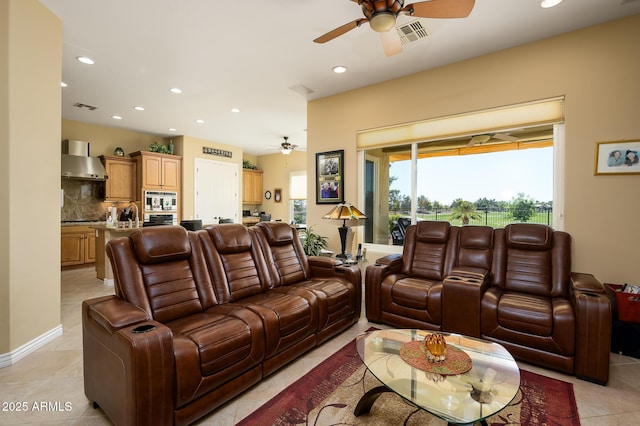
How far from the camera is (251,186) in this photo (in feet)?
29.3

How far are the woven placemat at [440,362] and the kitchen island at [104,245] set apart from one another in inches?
178

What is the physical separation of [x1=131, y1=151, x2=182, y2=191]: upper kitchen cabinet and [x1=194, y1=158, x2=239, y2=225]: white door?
47cm

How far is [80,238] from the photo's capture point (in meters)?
5.74

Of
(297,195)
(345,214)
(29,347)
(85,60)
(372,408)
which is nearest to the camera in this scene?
(372,408)

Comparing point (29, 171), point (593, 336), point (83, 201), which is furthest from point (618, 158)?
point (83, 201)

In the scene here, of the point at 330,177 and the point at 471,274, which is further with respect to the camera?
the point at 330,177

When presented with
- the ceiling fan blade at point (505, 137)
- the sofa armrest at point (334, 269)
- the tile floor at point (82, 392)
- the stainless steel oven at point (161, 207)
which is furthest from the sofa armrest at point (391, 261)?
the stainless steel oven at point (161, 207)

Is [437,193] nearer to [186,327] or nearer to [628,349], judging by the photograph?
[628,349]

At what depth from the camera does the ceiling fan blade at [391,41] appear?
2344 millimetres

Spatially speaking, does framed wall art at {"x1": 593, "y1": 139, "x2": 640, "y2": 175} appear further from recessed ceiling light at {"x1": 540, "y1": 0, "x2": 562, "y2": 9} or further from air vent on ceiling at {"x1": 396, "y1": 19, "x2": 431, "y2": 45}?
air vent on ceiling at {"x1": 396, "y1": 19, "x2": 431, "y2": 45}

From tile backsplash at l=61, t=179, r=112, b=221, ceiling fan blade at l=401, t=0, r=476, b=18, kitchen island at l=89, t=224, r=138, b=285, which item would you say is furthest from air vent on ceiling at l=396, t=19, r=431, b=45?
tile backsplash at l=61, t=179, r=112, b=221

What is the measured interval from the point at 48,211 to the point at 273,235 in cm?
211

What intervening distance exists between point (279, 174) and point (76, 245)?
5138 millimetres

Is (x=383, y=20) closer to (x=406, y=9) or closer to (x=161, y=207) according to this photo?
(x=406, y=9)
